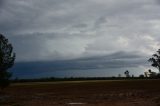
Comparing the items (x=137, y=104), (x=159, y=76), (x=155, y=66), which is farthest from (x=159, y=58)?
(x=137, y=104)

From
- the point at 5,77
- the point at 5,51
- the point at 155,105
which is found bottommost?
the point at 155,105

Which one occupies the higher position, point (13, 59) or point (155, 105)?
point (13, 59)

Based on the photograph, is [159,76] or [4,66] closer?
[4,66]

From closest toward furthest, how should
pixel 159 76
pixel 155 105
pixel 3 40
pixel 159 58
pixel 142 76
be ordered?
pixel 155 105 → pixel 3 40 → pixel 159 58 → pixel 159 76 → pixel 142 76

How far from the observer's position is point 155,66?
13888 centimetres

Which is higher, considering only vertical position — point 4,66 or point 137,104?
point 4,66

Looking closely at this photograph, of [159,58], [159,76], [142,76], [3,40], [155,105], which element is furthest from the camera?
[142,76]

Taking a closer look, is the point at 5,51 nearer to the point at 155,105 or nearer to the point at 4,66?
the point at 4,66

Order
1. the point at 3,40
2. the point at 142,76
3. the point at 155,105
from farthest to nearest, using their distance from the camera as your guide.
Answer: the point at 142,76 < the point at 3,40 < the point at 155,105

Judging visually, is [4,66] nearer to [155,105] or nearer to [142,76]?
[155,105]

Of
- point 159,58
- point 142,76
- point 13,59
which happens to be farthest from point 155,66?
point 13,59

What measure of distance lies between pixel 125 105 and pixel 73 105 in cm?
494

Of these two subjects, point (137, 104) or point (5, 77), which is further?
point (5, 77)

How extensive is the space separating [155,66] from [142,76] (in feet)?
93.4
